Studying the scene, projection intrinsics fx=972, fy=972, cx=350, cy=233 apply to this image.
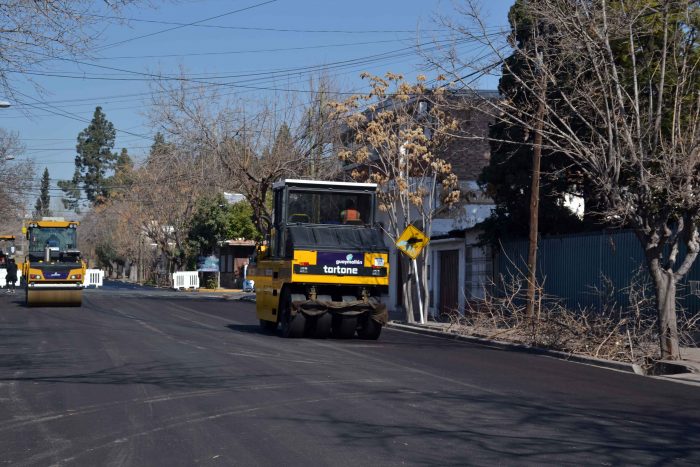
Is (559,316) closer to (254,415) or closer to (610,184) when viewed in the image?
(610,184)

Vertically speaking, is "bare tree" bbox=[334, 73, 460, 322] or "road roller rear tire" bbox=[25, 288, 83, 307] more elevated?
"bare tree" bbox=[334, 73, 460, 322]

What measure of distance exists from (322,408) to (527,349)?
10.9 meters

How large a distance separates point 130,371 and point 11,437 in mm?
5432

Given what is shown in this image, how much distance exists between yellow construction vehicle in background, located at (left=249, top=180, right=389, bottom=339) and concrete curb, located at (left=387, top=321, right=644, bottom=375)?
272 centimetres

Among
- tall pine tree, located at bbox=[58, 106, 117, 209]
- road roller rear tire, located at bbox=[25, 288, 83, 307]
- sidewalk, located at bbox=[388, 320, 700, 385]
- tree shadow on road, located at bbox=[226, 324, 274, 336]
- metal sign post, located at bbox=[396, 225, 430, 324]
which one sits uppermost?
tall pine tree, located at bbox=[58, 106, 117, 209]

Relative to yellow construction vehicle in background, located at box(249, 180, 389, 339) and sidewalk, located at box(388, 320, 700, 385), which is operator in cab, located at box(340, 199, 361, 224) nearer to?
yellow construction vehicle in background, located at box(249, 180, 389, 339)

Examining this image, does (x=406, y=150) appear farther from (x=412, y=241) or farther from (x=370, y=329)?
(x=370, y=329)

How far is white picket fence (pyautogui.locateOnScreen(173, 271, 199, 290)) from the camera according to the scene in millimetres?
67000

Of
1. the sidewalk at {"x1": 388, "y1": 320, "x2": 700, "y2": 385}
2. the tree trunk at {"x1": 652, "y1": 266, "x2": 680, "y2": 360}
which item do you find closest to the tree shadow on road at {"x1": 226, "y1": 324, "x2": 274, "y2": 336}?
the sidewalk at {"x1": 388, "y1": 320, "x2": 700, "y2": 385}

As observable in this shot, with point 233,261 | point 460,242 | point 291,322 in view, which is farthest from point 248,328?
point 233,261

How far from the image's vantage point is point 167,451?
873 centimetres

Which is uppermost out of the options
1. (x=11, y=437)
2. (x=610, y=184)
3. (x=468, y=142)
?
(x=468, y=142)

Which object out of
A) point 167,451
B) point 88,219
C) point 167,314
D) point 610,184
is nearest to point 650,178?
point 610,184

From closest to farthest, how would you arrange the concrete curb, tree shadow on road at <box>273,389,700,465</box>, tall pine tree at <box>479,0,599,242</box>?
tree shadow on road at <box>273,389,700,465</box> < the concrete curb < tall pine tree at <box>479,0,599,242</box>
